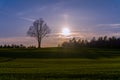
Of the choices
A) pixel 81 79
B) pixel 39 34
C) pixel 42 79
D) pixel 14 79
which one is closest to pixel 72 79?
Answer: pixel 81 79

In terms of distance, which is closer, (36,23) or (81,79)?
(81,79)

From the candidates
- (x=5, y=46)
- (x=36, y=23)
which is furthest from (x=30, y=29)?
(x=5, y=46)

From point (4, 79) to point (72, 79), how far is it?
484cm

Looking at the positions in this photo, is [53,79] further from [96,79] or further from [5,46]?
[5,46]

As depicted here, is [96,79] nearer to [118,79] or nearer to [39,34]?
[118,79]

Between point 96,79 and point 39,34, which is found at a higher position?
point 39,34

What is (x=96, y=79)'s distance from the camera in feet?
78.1

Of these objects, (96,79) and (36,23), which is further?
(36,23)

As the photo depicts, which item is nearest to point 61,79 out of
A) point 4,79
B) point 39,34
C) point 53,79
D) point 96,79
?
point 53,79

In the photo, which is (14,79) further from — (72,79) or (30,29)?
(30,29)

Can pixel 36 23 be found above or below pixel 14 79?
above

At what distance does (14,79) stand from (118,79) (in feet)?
24.3

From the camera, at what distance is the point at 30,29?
15038 centimetres

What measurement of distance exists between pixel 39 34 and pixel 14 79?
123950 millimetres
